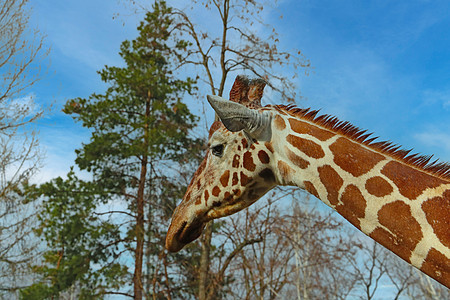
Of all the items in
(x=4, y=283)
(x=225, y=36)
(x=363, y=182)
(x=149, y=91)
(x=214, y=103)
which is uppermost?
(x=149, y=91)

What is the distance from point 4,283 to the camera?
44.5 feet

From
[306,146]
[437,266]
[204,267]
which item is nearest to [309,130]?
[306,146]

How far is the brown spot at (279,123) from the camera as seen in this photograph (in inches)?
91.4

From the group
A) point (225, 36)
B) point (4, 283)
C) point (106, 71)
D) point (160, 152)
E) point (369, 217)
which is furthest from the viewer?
point (106, 71)

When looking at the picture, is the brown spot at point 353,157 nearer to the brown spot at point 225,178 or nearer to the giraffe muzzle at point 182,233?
the brown spot at point 225,178

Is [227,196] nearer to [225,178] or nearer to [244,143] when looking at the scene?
[225,178]

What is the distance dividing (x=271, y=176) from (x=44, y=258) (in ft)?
50.2

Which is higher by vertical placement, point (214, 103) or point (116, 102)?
point (116, 102)

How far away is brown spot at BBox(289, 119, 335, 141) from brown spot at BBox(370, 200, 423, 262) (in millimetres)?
519

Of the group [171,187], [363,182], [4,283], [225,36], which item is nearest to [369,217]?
[363,182]

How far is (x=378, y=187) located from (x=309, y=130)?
522 mm

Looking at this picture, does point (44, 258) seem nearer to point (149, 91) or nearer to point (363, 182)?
point (149, 91)

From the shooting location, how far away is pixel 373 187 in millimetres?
1970

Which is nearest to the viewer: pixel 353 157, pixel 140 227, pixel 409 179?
pixel 409 179
